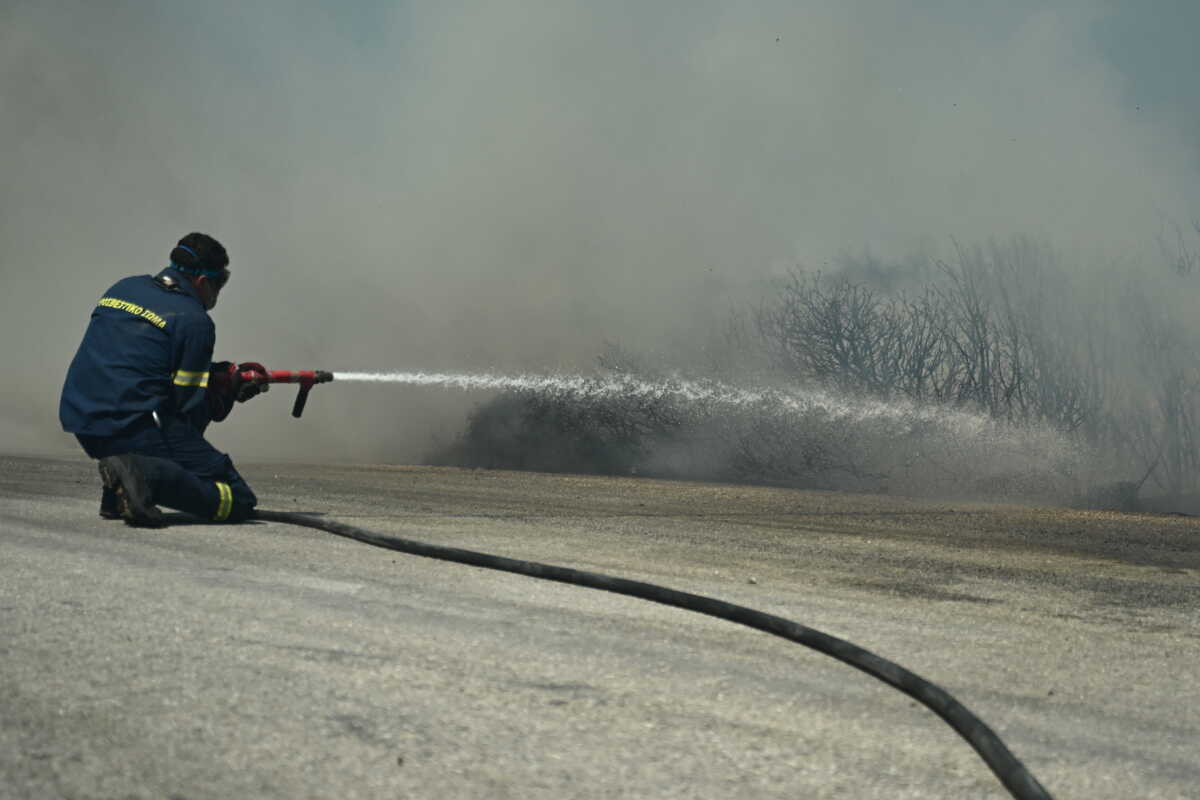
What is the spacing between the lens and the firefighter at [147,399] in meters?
7.91

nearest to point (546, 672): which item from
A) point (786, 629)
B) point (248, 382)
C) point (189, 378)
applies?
point (786, 629)

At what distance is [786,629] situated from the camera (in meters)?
4.97

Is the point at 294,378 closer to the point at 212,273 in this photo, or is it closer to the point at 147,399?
the point at 212,273

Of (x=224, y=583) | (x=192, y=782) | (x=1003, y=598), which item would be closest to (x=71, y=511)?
(x=224, y=583)

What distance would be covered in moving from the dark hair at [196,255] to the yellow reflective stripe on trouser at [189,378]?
77cm

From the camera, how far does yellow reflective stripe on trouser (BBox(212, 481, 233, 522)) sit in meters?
8.23

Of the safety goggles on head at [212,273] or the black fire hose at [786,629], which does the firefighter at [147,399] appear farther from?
the black fire hose at [786,629]

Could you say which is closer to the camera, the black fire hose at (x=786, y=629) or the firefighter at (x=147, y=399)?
the black fire hose at (x=786, y=629)

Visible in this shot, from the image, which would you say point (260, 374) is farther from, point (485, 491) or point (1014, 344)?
point (1014, 344)

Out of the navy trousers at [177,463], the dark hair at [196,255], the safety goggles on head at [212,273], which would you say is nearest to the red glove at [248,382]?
the navy trousers at [177,463]

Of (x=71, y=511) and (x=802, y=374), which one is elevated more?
(x=802, y=374)

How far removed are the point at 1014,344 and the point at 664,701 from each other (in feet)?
62.5

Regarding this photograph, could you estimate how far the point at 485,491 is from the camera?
14273 millimetres

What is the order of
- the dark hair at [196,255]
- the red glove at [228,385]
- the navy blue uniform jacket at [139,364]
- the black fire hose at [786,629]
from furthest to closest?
1. the red glove at [228,385]
2. the dark hair at [196,255]
3. the navy blue uniform jacket at [139,364]
4. the black fire hose at [786,629]
